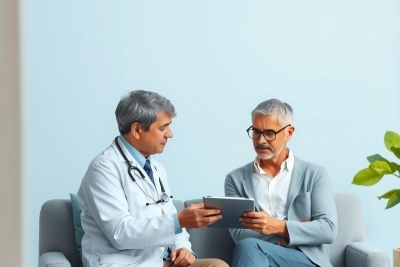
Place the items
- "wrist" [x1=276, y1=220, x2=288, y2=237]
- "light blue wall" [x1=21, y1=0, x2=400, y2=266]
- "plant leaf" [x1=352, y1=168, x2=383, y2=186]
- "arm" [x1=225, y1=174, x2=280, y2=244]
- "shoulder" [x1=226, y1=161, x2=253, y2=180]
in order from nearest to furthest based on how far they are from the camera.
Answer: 1. "plant leaf" [x1=352, y1=168, x2=383, y2=186]
2. "wrist" [x1=276, y1=220, x2=288, y2=237]
3. "arm" [x1=225, y1=174, x2=280, y2=244]
4. "shoulder" [x1=226, y1=161, x2=253, y2=180]
5. "light blue wall" [x1=21, y1=0, x2=400, y2=266]

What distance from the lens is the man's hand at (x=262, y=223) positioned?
235cm

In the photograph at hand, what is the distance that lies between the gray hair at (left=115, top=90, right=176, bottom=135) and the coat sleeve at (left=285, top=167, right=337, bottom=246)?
29.8 inches

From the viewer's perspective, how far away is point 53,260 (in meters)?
2.35

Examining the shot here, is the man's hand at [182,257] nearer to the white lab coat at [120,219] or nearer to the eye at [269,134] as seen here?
the white lab coat at [120,219]

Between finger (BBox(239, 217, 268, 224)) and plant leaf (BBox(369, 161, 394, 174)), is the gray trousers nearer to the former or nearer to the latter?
finger (BBox(239, 217, 268, 224))

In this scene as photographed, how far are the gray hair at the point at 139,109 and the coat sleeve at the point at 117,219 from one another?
216mm

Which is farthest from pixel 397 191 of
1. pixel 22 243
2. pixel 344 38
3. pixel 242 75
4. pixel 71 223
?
pixel 344 38

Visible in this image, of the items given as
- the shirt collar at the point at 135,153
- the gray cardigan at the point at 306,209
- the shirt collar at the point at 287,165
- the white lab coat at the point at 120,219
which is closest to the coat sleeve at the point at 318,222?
the gray cardigan at the point at 306,209

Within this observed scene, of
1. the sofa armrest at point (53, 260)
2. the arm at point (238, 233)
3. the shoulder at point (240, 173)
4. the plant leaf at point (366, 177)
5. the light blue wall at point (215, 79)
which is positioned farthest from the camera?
the light blue wall at point (215, 79)

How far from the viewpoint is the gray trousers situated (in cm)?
234

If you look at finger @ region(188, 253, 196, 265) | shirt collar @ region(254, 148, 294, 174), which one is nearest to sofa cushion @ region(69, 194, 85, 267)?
finger @ region(188, 253, 196, 265)

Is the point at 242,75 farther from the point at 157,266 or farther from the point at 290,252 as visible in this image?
the point at 157,266

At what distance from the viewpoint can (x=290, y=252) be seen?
2479 mm

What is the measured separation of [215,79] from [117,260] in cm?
140
